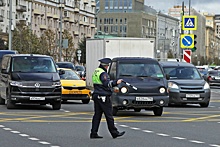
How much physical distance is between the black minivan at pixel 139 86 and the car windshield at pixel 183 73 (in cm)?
579

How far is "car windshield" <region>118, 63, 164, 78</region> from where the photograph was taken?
23.1 metres

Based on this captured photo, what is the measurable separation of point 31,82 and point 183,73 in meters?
7.19

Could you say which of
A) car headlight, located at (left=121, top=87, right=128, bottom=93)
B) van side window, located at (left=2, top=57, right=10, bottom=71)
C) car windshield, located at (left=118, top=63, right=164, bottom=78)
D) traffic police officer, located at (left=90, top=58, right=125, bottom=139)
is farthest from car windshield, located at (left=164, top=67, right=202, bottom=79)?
traffic police officer, located at (left=90, top=58, right=125, bottom=139)

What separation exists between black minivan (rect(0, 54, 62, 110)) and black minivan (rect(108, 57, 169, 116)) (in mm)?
2539

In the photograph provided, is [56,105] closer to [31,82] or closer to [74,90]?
[31,82]

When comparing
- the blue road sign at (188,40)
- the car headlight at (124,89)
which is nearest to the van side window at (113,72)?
the car headlight at (124,89)

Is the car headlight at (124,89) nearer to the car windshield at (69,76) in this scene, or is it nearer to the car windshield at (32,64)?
the car windshield at (32,64)

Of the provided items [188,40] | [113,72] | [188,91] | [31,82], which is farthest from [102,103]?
[188,40]

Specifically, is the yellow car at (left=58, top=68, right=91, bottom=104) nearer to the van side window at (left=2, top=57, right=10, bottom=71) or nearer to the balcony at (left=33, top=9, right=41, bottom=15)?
the van side window at (left=2, top=57, right=10, bottom=71)

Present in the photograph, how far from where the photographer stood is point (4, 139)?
1552 cm

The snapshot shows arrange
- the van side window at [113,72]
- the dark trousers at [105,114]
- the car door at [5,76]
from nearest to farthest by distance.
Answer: the dark trousers at [105,114] → the van side window at [113,72] → the car door at [5,76]

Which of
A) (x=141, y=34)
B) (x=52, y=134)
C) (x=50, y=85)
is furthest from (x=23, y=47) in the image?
(x=141, y=34)

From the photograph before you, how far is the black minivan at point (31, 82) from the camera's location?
81.7ft

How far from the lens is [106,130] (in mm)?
17938
